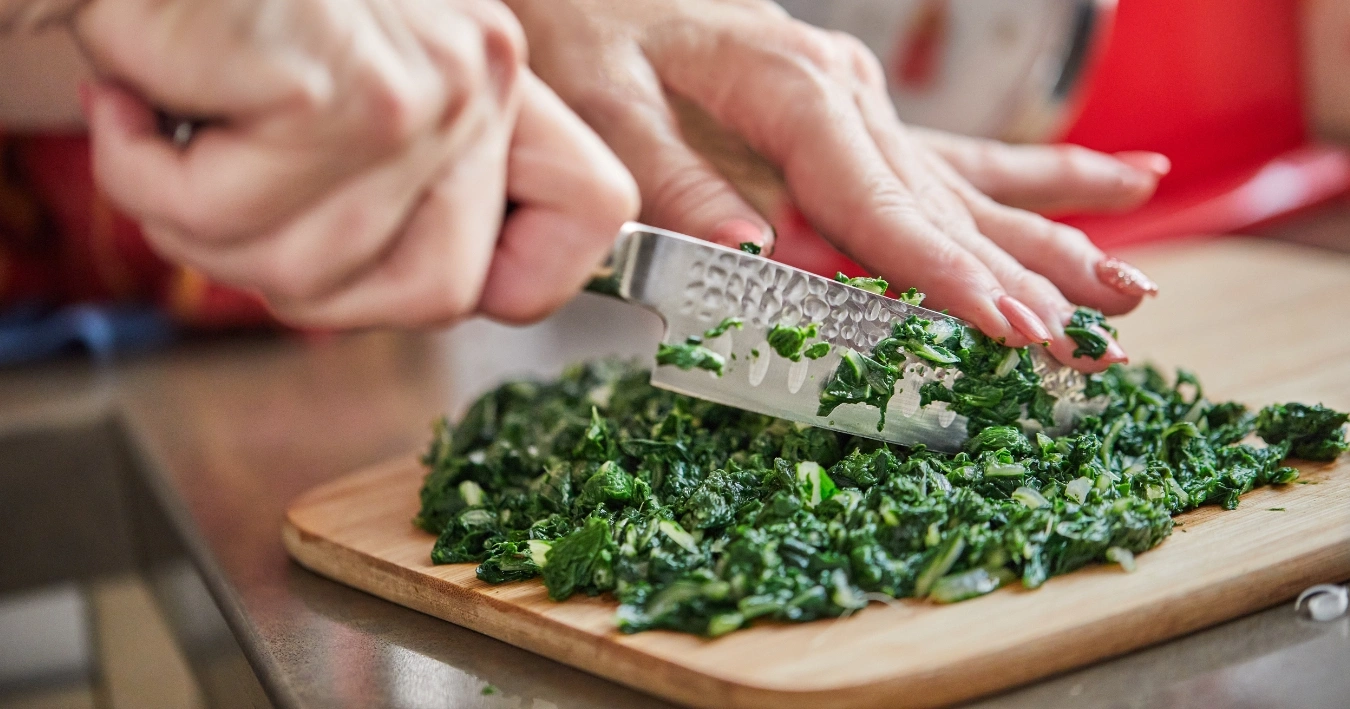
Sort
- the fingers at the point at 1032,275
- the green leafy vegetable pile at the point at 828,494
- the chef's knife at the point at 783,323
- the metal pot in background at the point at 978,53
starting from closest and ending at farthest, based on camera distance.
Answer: the green leafy vegetable pile at the point at 828,494
the chef's knife at the point at 783,323
the fingers at the point at 1032,275
the metal pot in background at the point at 978,53

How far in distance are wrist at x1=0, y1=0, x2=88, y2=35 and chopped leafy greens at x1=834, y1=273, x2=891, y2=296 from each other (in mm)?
1143

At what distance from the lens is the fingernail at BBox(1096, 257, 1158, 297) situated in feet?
6.59

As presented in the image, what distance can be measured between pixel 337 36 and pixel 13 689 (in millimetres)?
2465

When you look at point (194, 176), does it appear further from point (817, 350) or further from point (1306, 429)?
point (1306, 429)

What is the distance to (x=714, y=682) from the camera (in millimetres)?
1350

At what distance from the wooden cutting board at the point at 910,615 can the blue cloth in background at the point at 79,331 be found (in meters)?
1.87

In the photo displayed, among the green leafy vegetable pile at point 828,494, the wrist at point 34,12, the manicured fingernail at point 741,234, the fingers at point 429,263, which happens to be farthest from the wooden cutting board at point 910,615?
the wrist at point 34,12

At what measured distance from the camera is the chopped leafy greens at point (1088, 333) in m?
1.87

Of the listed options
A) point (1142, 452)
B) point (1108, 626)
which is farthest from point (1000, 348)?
point (1108, 626)

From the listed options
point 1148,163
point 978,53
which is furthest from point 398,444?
point 978,53

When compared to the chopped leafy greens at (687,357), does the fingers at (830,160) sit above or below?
above

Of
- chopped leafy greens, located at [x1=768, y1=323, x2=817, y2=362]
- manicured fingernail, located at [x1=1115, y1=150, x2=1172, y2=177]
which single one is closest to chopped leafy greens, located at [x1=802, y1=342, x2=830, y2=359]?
chopped leafy greens, located at [x1=768, y1=323, x2=817, y2=362]

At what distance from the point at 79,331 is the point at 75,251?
0.38 metres

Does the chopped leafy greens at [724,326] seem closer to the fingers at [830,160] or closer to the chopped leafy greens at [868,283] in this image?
the chopped leafy greens at [868,283]
